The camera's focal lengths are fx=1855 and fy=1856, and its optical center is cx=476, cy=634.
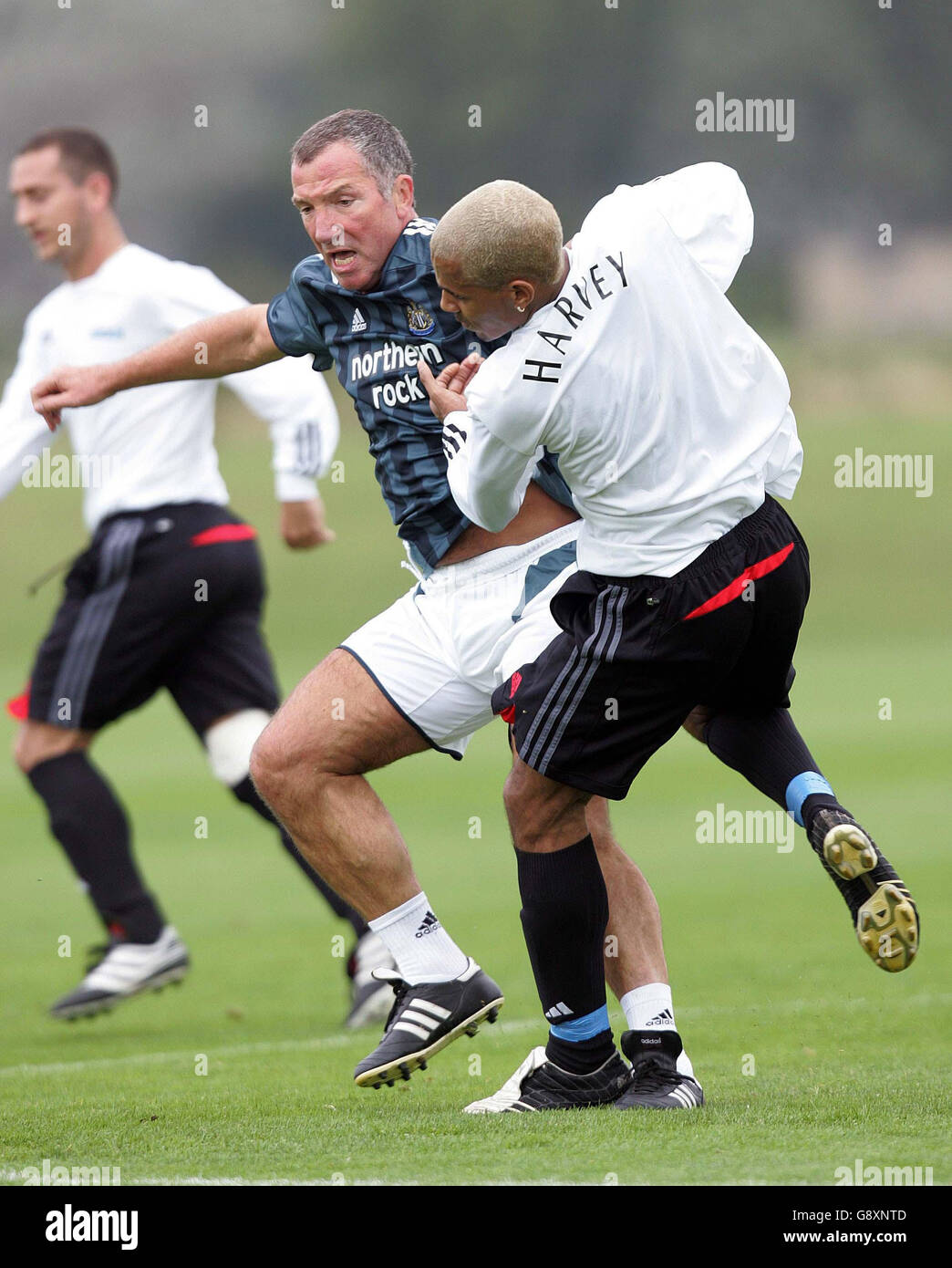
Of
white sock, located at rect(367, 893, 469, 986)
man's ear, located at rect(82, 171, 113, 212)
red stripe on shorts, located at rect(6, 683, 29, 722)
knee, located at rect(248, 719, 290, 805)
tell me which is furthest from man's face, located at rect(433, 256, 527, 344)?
man's ear, located at rect(82, 171, 113, 212)

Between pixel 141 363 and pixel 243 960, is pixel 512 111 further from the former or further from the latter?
pixel 141 363

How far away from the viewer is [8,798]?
14320mm

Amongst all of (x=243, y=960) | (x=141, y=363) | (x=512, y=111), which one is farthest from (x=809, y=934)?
(x=512, y=111)

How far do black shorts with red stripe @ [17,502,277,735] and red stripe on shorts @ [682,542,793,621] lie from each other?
3.19 m

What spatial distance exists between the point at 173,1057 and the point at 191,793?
797 centimetres

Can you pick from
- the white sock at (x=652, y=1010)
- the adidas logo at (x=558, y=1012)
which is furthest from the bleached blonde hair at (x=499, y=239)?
the white sock at (x=652, y=1010)

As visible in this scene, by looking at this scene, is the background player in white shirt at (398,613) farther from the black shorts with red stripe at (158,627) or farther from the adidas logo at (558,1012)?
the black shorts with red stripe at (158,627)

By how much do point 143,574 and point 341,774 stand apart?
2.67 m

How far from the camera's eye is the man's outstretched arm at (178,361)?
4.69 meters

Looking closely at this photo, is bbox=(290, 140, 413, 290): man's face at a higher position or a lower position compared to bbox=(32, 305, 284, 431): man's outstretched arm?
higher

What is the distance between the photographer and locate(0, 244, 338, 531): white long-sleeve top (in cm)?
695

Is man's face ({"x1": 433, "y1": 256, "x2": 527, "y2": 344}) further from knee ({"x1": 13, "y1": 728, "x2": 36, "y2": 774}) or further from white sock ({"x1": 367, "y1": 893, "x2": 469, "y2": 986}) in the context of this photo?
knee ({"x1": 13, "y1": 728, "x2": 36, "y2": 774})

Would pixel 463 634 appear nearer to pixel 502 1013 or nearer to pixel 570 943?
pixel 570 943

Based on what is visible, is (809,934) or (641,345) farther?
(809,934)
